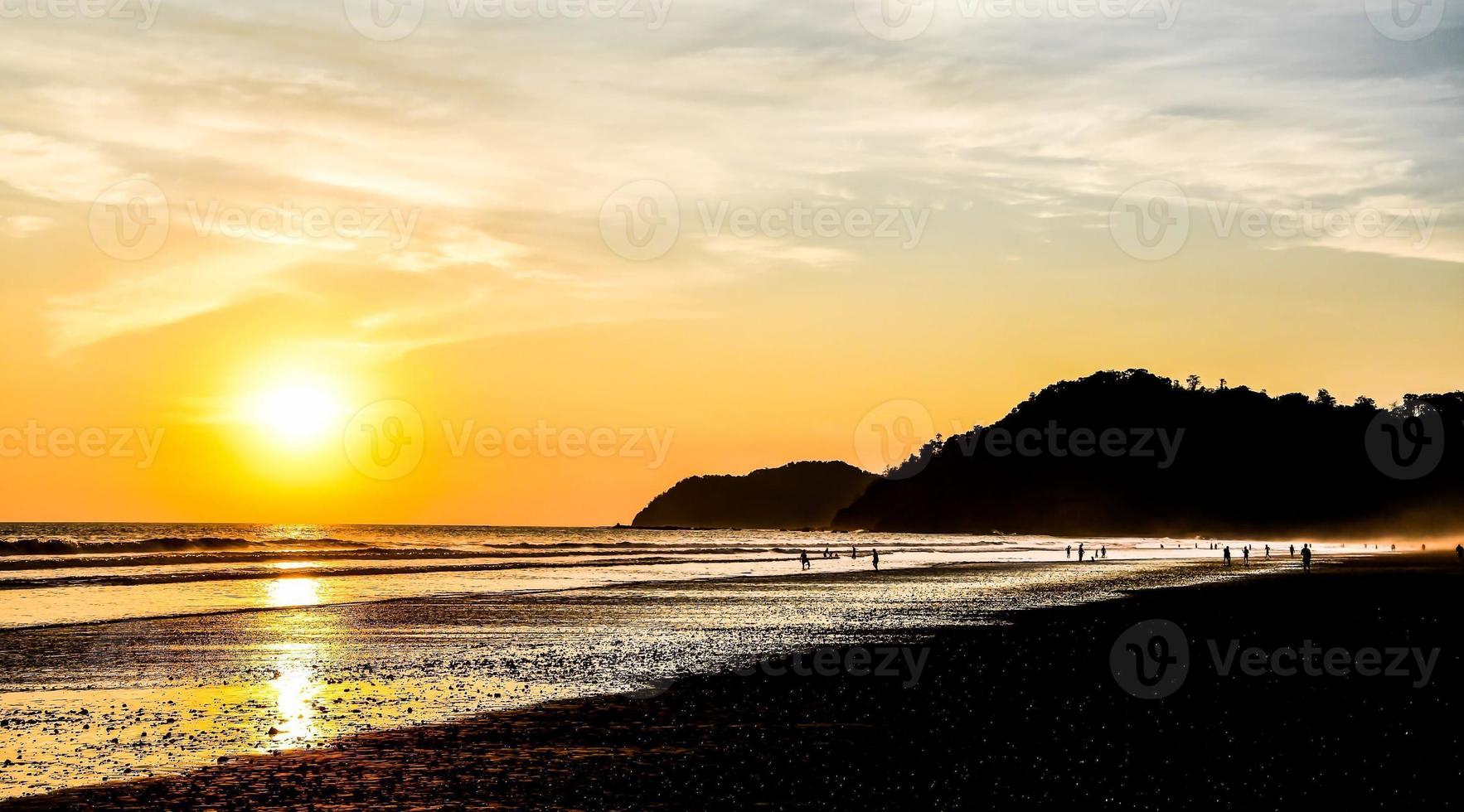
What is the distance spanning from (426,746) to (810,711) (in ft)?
20.5

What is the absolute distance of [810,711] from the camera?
20078 mm

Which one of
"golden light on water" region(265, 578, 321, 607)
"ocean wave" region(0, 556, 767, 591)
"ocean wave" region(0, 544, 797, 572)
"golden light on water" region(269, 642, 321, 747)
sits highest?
"ocean wave" region(0, 544, 797, 572)

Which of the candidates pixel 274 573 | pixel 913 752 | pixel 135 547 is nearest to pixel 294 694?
pixel 913 752

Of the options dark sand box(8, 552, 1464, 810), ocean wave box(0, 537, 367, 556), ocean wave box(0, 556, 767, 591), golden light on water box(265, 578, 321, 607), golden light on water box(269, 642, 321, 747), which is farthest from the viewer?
ocean wave box(0, 537, 367, 556)

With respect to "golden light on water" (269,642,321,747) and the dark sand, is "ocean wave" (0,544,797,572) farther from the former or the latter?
the dark sand

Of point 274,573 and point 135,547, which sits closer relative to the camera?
point 274,573

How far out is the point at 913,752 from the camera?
1655cm

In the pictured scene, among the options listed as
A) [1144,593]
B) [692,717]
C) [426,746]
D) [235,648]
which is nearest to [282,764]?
[426,746]

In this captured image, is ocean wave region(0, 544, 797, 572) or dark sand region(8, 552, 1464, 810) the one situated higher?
ocean wave region(0, 544, 797, 572)

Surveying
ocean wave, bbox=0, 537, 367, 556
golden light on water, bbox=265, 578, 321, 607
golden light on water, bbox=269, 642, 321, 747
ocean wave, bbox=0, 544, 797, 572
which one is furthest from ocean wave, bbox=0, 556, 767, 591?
golden light on water, bbox=269, 642, 321, 747

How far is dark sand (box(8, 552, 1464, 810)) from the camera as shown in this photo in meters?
13.8

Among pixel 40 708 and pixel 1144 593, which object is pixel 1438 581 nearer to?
pixel 1144 593

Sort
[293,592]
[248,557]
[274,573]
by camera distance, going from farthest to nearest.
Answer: [248,557]
[274,573]
[293,592]

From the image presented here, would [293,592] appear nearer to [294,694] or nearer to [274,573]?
[274,573]
